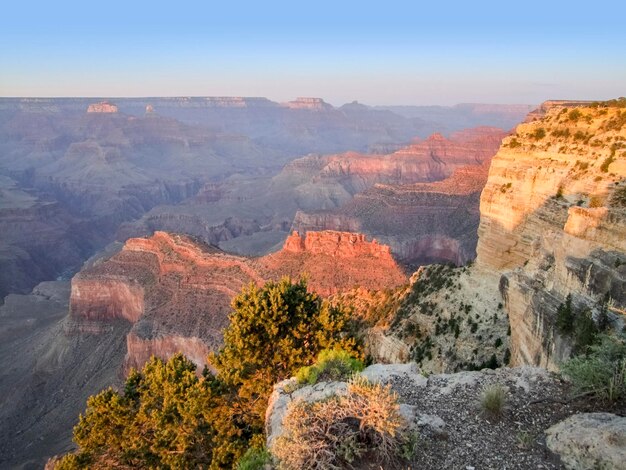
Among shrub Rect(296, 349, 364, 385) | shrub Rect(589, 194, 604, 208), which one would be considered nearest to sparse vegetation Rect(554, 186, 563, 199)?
shrub Rect(589, 194, 604, 208)

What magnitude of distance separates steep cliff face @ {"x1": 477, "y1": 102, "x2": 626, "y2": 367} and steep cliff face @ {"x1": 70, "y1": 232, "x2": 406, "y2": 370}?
2189 centimetres

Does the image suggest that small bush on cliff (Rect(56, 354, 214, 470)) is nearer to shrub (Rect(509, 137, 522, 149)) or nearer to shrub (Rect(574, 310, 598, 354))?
shrub (Rect(574, 310, 598, 354))

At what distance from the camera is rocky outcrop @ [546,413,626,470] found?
846 cm

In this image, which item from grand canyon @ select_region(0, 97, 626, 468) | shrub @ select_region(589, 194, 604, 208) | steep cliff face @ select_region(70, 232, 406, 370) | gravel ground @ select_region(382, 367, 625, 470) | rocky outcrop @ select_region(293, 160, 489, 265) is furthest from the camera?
rocky outcrop @ select_region(293, 160, 489, 265)

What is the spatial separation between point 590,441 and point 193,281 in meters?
44.0

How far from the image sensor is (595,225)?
1591cm

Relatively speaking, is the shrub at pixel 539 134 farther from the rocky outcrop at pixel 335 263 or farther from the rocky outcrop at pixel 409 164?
the rocky outcrop at pixel 409 164

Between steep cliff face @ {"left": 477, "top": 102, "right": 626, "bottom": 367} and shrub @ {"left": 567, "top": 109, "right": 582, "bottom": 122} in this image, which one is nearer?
steep cliff face @ {"left": 477, "top": 102, "right": 626, "bottom": 367}

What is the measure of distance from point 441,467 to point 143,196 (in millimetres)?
186691

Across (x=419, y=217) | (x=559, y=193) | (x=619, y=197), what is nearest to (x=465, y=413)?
(x=619, y=197)

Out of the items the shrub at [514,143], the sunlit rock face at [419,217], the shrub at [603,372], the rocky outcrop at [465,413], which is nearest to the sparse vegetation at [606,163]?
the shrub at [514,143]

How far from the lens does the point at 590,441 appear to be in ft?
29.0

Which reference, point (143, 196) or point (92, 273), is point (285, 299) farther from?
point (143, 196)

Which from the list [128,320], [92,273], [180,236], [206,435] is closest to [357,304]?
[206,435]
